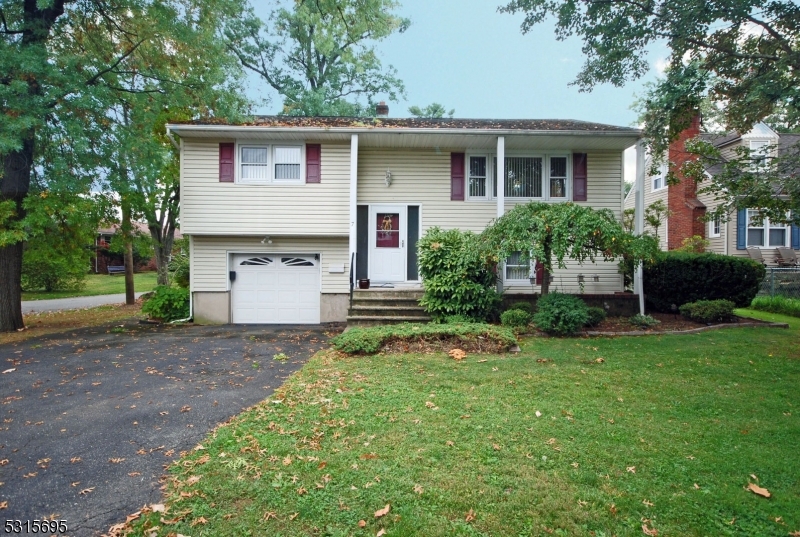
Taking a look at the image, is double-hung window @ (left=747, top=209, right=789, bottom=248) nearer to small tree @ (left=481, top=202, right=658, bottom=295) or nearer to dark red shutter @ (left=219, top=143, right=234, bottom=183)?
small tree @ (left=481, top=202, right=658, bottom=295)

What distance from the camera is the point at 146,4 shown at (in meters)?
10.3

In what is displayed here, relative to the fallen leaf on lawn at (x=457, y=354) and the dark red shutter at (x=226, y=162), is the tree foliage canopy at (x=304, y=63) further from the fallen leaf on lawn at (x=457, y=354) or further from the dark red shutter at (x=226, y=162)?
the fallen leaf on lawn at (x=457, y=354)

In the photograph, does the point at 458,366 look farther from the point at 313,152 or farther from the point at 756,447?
the point at 313,152

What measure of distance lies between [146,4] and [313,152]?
502cm

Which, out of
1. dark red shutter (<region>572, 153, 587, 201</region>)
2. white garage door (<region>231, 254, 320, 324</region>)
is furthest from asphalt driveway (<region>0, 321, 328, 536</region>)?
dark red shutter (<region>572, 153, 587, 201</region>)

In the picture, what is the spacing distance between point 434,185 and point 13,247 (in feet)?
34.4

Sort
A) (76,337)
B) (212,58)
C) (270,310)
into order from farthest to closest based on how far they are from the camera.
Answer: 1. (270,310)
2. (212,58)
3. (76,337)

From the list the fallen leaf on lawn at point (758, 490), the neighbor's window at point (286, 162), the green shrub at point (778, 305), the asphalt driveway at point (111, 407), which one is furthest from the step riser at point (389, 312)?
the green shrub at point (778, 305)

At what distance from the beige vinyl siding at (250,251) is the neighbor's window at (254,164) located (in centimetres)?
162

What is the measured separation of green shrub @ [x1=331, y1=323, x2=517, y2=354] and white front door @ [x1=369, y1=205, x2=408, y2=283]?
378cm

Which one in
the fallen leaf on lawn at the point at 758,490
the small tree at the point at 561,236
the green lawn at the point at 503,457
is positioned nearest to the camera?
the green lawn at the point at 503,457

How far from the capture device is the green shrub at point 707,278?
10.5 m

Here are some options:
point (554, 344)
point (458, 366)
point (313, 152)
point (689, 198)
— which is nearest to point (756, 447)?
point (458, 366)

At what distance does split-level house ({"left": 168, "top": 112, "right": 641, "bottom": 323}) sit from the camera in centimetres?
1146
